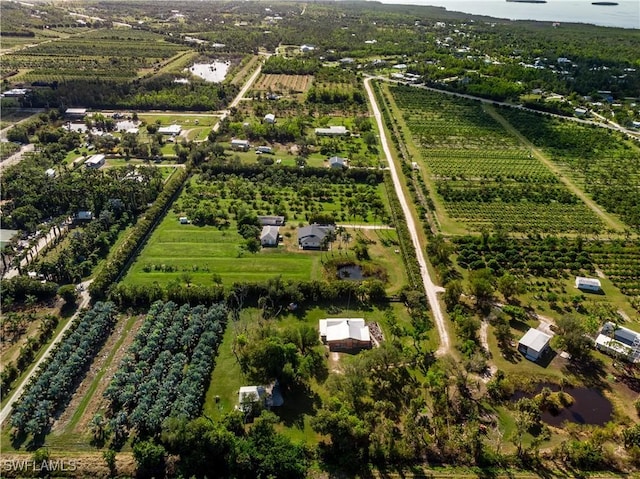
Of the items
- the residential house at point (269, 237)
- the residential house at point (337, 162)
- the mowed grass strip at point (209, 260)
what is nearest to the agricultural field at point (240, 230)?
the mowed grass strip at point (209, 260)

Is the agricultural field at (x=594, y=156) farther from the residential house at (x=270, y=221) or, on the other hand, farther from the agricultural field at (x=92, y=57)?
the agricultural field at (x=92, y=57)

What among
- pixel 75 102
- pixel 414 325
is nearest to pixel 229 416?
pixel 414 325

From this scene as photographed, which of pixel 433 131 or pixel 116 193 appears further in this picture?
pixel 433 131

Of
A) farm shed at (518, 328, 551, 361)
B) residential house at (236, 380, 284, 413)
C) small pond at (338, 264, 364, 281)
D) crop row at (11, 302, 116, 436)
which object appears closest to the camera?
crop row at (11, 302, 116, 436)

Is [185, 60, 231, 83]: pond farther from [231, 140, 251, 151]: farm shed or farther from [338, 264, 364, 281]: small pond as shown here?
[338, 264, 364, 281]: small pond

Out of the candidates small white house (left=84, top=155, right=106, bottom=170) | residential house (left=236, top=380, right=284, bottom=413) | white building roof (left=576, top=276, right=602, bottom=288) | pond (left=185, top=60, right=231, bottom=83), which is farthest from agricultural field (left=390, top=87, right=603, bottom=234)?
pond (left=185, top=60, right=231, bottom=83)

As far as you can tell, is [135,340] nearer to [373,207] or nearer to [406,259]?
[406,259]
